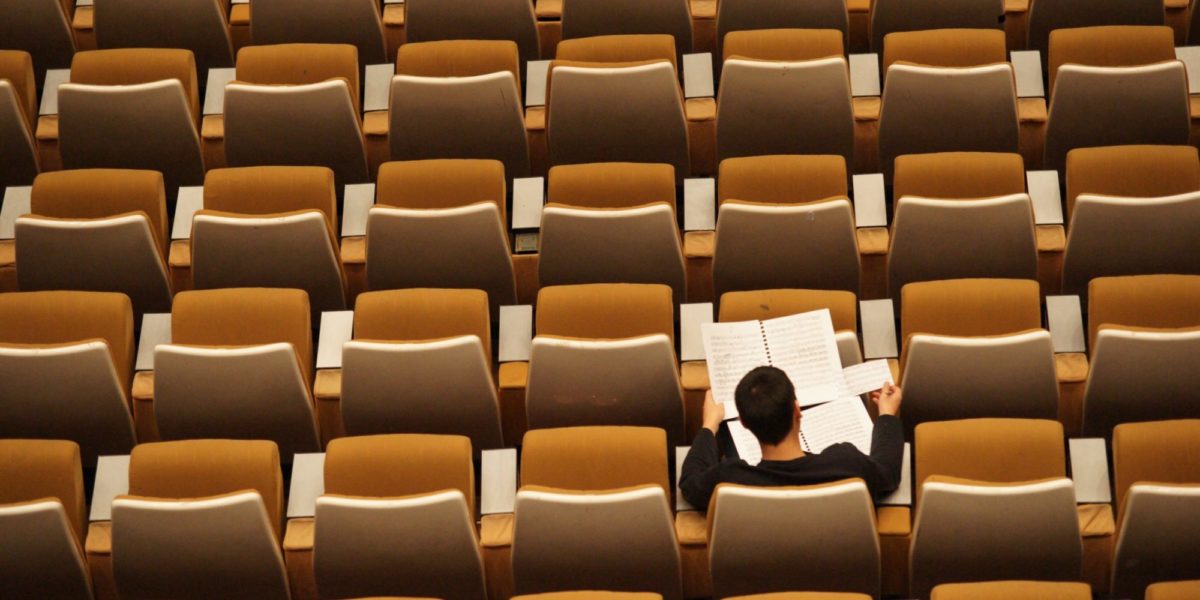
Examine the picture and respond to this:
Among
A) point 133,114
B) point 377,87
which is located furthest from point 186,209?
point 377,87

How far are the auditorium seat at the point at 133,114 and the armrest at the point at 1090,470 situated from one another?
0.82 metres

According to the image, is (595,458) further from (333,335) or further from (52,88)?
(52,88)

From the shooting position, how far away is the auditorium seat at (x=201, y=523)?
104 centimetres

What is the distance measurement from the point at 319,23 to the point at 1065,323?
2.55 ft

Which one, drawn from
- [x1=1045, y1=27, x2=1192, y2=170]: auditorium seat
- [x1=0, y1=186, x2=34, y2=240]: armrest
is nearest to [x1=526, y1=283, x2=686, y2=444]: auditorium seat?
[x1=1045, y1=27, x2=1192, y2=170]: auditorium seat

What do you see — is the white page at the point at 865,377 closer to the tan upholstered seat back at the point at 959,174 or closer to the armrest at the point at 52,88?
the tan upholstered seat back at the point at 959,174

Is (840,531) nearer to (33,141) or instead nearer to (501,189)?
(501,189)

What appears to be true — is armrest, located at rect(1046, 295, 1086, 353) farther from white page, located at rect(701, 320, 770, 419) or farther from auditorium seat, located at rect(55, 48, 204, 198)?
auditorium seat, located at rect(55, 48, 204, 198)

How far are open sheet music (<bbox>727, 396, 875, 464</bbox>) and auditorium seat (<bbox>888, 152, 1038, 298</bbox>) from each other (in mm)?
179

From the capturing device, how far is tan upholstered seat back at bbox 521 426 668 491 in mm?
1076

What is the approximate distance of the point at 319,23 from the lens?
5.05ft

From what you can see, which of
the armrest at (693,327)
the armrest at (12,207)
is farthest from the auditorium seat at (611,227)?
the armrest at (12,207)

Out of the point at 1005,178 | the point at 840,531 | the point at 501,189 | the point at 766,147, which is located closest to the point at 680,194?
the point at 766,147

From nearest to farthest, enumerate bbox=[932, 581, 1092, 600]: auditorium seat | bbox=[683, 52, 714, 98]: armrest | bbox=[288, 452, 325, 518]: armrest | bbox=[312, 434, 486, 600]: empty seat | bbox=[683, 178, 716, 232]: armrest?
1. bbox=[932, 581, 1092, 600]: auditorium seat
2. bbox=[312, 434, 486, 600]: empty seat
3. bbox=[288, 452, 325, 518]: armrest
4. bbox=[683, 178, 716, 232]: armrest
5. bbox=[683, 52, 714, 98]: armrest
